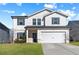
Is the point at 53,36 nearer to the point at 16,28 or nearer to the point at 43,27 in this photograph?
the point at 43,27

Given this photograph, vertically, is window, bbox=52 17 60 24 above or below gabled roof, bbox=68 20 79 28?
above

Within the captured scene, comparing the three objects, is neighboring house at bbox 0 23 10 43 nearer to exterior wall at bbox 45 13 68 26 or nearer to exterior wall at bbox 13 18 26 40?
exterior wall at bbox 13 18 26 40

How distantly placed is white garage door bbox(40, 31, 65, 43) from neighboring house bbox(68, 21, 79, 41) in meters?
1.52

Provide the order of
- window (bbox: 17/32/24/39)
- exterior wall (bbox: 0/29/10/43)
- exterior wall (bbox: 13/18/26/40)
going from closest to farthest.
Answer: exterior wall (bbox: 0/29/10/43)
window (bbox: 17/32/24/39)
exterior wall (bbox: 13/18/26/40)

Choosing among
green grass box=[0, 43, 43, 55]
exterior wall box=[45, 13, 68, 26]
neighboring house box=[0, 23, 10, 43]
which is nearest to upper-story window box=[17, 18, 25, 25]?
neighboring house box=[0, 23, 10, 43]

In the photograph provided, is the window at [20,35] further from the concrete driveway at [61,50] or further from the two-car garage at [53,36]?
the concrete driveway at [61,50]

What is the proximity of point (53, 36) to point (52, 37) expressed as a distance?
0.24 metres

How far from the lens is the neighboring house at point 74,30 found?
34.0 metres

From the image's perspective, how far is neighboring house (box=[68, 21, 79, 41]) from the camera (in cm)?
3400

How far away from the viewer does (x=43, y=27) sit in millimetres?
34281

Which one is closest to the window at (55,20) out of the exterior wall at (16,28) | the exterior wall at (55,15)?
the exterior wall at (55,15)

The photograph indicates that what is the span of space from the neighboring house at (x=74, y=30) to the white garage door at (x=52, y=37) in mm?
1519
